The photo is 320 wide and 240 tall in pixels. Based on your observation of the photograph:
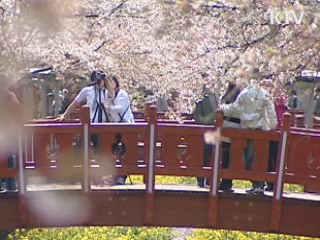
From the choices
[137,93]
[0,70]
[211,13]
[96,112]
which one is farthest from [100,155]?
[137,93]

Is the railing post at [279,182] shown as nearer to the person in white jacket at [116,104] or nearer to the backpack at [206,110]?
the backpack at [206,110]

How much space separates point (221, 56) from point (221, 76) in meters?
0.19

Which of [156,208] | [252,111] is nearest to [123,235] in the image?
[156,208]

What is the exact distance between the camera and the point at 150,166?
566cm

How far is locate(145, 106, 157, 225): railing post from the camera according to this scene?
5.57 metres

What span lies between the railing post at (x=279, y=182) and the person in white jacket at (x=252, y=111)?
0.15 metres

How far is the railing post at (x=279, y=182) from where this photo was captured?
5.39 meters

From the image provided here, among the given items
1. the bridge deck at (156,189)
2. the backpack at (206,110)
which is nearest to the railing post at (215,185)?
the bridge deck at (156,189)

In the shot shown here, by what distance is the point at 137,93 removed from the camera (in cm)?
1217

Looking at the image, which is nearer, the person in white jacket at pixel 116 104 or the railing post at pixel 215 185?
the railing post at pixel 215 185

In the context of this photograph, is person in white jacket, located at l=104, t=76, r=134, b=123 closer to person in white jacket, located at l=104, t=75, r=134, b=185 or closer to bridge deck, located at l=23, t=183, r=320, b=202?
person in white jacket, located at l=104, t=75, r=134, b=185

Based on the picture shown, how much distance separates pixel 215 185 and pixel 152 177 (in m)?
0.61

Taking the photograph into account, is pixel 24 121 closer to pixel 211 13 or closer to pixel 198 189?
pixel 198 189

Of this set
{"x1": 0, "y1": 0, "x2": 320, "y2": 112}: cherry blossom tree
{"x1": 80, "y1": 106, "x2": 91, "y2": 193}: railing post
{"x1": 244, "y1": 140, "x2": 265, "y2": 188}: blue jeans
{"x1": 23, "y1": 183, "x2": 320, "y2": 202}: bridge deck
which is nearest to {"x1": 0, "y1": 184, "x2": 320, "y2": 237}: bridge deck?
{"x1": 23, "y1": 183, "x2": 320, "y2": 202}: bridge deck
